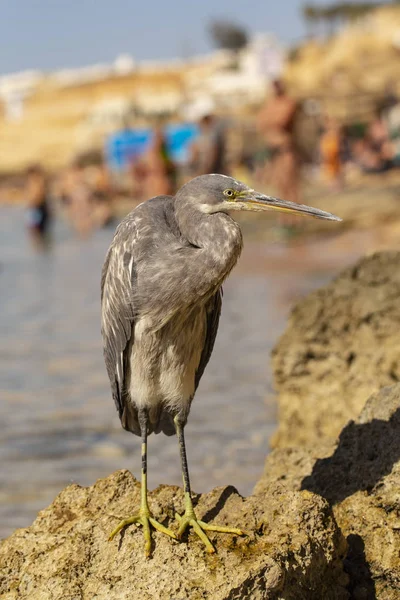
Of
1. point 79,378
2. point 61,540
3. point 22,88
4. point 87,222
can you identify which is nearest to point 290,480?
point 61,540

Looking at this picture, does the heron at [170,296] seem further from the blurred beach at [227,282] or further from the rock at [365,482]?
the blurred beach at [227,282]

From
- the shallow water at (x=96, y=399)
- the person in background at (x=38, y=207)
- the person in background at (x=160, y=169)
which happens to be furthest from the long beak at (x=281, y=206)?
the person in background at (x=38, y=207)

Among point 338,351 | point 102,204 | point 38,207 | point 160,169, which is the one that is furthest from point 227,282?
point 102,204

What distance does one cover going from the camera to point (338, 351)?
4945 millimetres

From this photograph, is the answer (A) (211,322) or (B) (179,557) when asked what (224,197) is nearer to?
(A) (211,322)

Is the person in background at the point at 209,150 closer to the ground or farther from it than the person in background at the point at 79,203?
closer to the ground

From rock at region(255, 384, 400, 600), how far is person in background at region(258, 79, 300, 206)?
10933mm

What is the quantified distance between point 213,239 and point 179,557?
43.4 inches

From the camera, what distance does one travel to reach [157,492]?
11.8 ft

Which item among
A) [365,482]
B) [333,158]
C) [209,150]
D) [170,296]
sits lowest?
[365,482]

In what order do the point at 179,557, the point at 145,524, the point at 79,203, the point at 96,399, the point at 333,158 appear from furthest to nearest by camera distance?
the point at 333,158, the point at 79,203, the point at 96,399, the point at 145,524, the point at 179,557

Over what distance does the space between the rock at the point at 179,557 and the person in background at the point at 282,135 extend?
1175 centimetres

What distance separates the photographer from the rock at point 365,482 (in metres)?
3.29

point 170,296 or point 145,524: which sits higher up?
point 170,296
